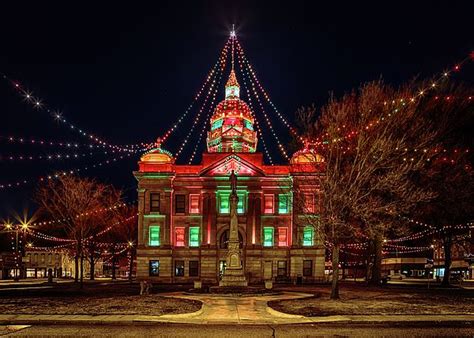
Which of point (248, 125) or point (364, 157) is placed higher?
point (248, 125)

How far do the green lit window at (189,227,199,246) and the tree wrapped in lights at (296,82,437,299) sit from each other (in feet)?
95.7

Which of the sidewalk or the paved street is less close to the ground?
the paved street

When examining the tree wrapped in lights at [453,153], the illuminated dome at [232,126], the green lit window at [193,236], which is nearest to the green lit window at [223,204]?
the green lit window at [193,236]

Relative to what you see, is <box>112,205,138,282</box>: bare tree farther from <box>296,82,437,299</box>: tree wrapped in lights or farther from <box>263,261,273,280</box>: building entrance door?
<box>296,82,437,299</box>: tree wrapped in lights

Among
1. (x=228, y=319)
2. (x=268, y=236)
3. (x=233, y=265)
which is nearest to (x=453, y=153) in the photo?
(x=233, y=265)

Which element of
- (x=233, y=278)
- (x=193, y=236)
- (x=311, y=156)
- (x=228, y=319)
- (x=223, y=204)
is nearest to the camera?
(x=228, y=319)

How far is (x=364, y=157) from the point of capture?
26922mm

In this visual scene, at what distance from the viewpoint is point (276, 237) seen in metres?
60.5

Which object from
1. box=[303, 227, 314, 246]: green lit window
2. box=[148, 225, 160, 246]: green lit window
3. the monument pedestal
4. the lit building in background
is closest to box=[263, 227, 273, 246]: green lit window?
the lit building in background

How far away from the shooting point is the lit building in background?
59.6 metres

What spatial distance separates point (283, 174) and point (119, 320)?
44.8 metres

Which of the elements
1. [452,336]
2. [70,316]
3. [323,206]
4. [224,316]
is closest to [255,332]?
[224,316]

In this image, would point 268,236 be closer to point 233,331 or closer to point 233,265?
point 233,265

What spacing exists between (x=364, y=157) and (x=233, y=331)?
14142 millimetres
